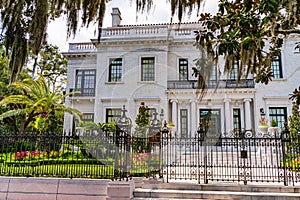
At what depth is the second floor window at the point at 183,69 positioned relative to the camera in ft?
65.2

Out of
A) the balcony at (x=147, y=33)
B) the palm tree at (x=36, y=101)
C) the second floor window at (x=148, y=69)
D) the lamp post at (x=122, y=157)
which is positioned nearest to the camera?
the lamp post at (x=122, y=157)

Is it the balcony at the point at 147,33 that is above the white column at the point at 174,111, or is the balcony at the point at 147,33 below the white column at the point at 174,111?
above

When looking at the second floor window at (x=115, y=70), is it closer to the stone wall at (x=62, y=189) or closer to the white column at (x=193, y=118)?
the white column at (x=193, y=118)

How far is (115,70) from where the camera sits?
20547 millimetres

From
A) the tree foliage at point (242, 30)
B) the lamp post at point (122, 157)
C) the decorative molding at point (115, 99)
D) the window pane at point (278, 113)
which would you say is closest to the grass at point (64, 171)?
the lamp post at point (122, 157)

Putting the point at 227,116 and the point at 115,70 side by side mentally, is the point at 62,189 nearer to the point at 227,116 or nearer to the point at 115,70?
the point at 227,116

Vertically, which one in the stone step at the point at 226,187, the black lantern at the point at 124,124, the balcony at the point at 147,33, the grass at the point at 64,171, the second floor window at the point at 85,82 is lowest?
the stone step at the point at 226,187

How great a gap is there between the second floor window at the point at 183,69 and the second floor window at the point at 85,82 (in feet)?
21.1

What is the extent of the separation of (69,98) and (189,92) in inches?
339

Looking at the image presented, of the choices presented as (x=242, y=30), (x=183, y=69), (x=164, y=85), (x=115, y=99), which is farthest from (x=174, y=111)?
(x=242, y=30)

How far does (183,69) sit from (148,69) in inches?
96.6

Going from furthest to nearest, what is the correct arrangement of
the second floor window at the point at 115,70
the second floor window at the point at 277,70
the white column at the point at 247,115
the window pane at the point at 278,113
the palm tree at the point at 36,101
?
the second floor window at the point at 115,70 < the second floor window at the point at 277,70 < the window pane at the point at 278,113 < the white column at the point at 247,115 < the palm tree at the point at 36,101

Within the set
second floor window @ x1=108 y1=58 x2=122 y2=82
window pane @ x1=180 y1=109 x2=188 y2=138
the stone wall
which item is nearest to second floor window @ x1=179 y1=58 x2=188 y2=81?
window pane @ x1=180 y1=109 x2=188 y2=138

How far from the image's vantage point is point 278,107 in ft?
60.4
